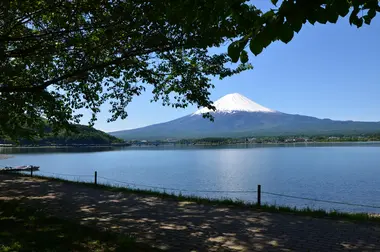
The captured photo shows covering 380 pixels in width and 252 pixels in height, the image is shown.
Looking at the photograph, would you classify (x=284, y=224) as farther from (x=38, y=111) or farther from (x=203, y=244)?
(x=38, y=111)

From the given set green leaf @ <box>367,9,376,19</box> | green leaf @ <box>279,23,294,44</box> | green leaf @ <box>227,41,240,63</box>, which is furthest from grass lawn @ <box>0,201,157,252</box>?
green leaf @ <box>367,9,376,19</box>

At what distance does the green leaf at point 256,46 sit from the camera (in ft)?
9.64

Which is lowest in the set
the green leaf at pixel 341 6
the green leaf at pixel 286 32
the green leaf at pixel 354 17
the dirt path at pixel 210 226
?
the dirt path at pixel 210 226

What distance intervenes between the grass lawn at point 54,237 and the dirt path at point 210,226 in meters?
0.58

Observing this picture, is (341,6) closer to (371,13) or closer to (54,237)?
(371,13)

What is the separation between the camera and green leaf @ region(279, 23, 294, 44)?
112 inches

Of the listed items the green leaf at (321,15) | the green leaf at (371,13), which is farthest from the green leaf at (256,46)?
the green leaf at (371,13)

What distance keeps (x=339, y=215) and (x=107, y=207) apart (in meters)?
7.36

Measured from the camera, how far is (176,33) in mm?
10633

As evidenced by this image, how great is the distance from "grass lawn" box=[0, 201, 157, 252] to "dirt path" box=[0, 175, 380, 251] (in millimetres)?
581

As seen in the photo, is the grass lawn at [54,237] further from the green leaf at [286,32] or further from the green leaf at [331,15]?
the green leaf at [331,15]

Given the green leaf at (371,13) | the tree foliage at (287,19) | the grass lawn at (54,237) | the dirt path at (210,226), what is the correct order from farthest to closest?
the dirt path at (210,226) < the grass lawn at (54,237) < the green leaf at (371,13) < the tree foliage at (287,19)

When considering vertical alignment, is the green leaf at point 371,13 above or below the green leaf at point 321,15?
above

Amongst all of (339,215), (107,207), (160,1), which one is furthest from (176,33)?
(339,215)
